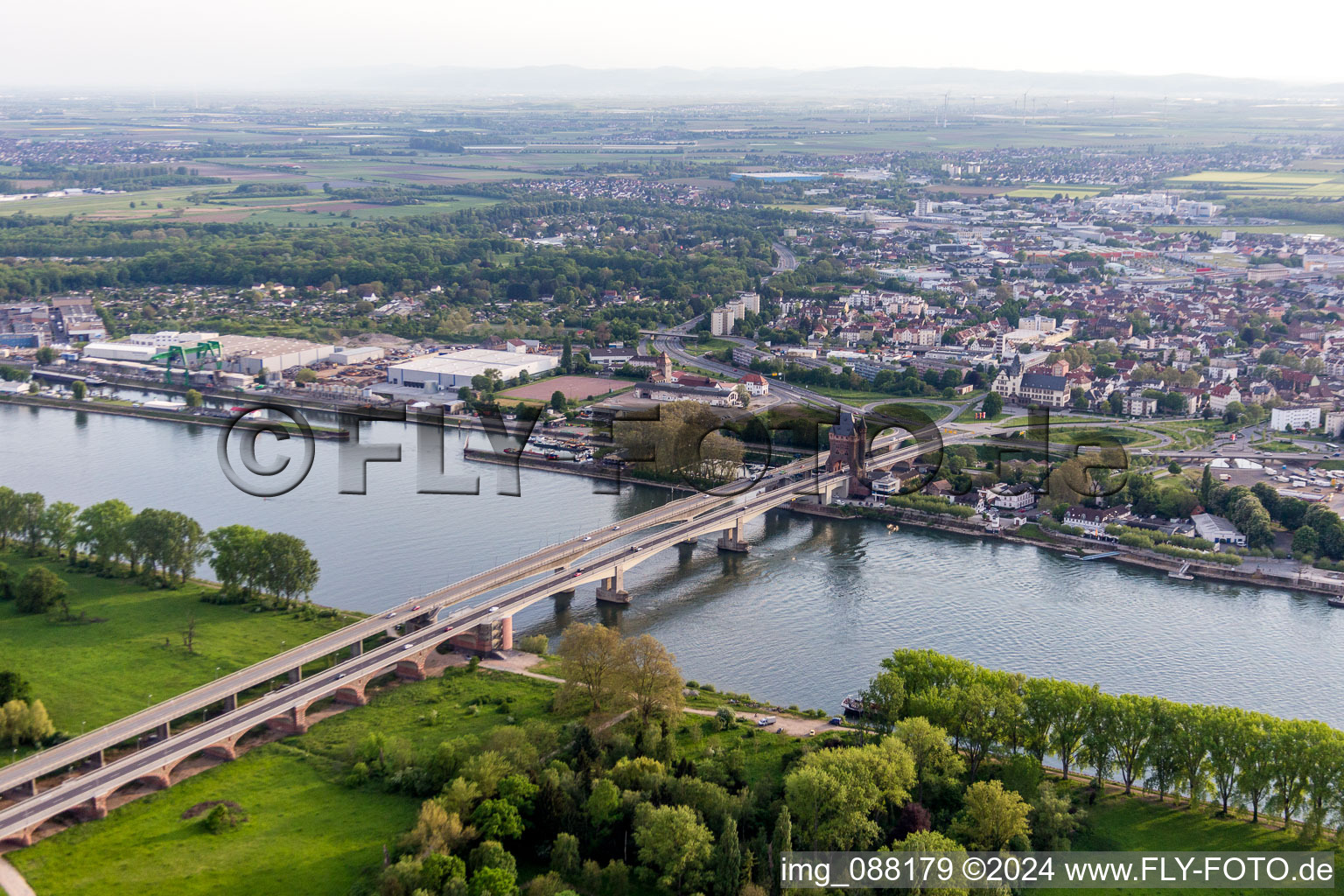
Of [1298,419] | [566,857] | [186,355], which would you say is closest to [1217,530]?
[1298,419]

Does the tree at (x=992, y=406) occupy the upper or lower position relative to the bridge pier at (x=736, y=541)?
upper

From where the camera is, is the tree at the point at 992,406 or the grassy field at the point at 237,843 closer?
the grassy field at the point at 237,843

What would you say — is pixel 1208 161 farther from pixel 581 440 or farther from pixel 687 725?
pixel 687 725

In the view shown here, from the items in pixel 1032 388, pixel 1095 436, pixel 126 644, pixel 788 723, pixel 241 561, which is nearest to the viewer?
pixel 788 723

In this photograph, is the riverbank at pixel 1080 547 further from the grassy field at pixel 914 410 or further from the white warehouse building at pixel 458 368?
the white warehouse building at pixel 458 368

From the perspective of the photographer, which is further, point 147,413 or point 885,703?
point 147,413

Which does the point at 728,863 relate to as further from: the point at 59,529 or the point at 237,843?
the point at 59,529

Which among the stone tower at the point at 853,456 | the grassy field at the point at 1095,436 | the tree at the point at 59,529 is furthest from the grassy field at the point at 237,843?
the grassy field at the point at 1095,436
